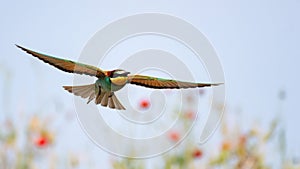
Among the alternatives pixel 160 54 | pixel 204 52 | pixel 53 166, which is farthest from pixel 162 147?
pixel 204 52

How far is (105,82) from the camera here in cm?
103

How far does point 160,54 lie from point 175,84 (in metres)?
0.19

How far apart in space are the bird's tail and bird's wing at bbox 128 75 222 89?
0.05 meters

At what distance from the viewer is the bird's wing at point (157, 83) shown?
3.46 ft

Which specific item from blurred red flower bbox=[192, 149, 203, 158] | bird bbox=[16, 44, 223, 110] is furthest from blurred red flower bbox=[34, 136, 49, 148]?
bird bbox=[16, 44, 223, 110]

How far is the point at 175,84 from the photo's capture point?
1097 millimetres

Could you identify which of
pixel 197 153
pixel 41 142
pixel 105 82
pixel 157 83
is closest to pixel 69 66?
pixel 105 82

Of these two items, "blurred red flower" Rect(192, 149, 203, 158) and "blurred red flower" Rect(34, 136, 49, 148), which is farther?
"blurred red flower" Rect(192, 149, 203, 158)

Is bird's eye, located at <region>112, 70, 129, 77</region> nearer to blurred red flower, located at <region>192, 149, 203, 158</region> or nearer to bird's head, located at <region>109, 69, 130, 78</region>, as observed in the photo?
bird's head, located at <region>109, 69, 130, 78</region>

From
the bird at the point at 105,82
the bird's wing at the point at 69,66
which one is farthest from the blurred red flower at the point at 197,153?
the bird's wing at the point at 69,66

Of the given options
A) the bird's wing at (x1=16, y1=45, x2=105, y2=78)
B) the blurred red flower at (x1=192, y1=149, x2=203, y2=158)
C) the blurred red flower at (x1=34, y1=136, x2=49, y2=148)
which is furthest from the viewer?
the blurred red flower at (x1=192, y1=149, x2=203, y2=158)

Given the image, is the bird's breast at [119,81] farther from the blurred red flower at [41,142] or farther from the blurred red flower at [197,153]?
the blurred red flower at [197,153]

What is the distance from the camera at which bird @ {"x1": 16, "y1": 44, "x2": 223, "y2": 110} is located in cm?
99

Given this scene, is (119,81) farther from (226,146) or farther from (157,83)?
(226,146)
